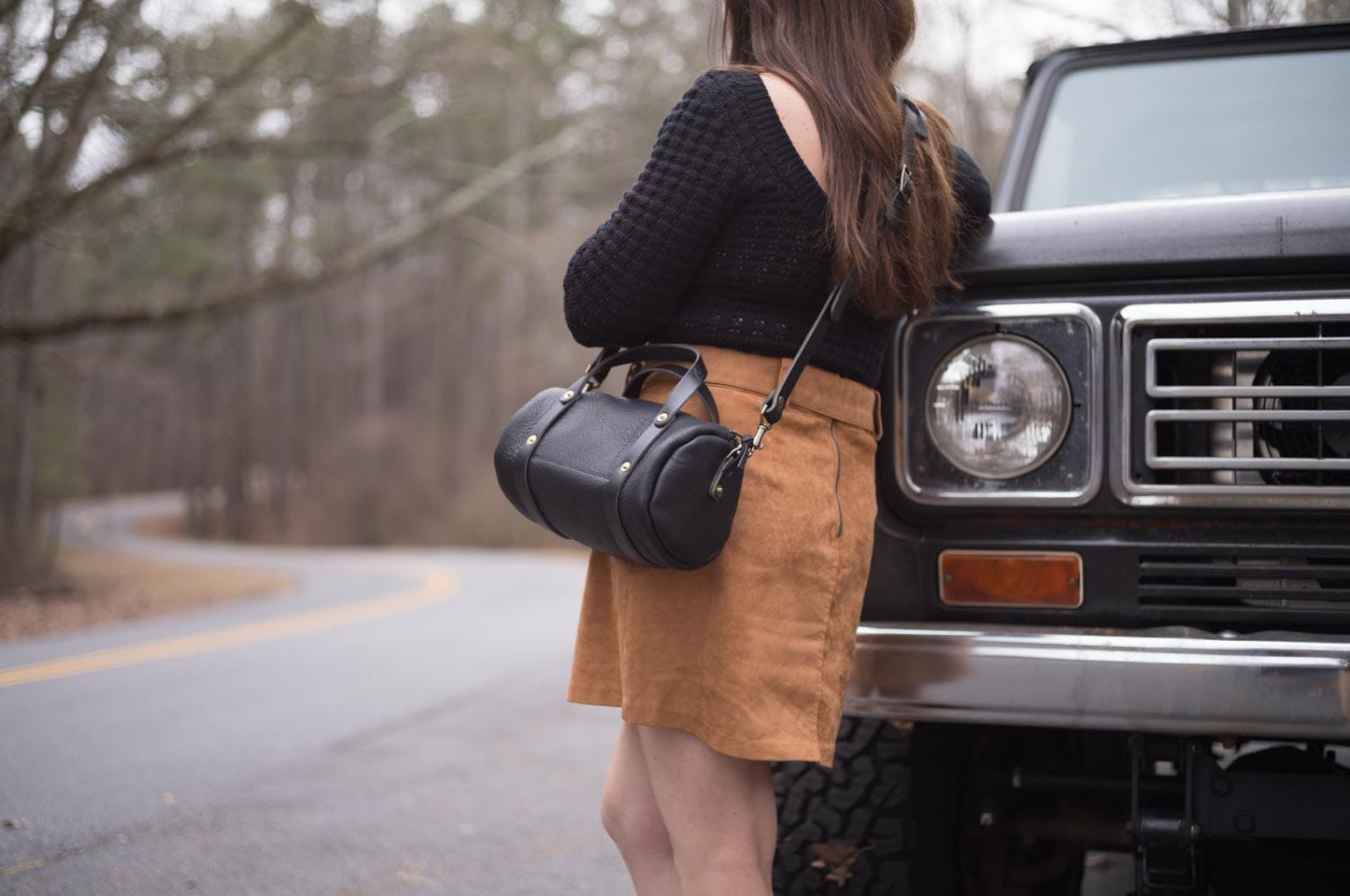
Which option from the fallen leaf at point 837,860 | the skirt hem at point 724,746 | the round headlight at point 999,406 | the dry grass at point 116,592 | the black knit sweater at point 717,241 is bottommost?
the dry grass at point 116,592

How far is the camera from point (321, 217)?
38.7m

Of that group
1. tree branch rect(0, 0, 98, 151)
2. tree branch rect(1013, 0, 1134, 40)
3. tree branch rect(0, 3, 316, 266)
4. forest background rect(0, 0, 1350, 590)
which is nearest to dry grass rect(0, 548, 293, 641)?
forest background rect(0, 0, 1350, 590)

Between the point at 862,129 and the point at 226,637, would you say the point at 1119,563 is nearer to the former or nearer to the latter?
the point at 862,129

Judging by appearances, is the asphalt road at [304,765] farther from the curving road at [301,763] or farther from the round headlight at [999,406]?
the round headlight at [999,406]

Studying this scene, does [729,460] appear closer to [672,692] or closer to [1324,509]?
[672,692]

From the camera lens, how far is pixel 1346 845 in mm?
2549

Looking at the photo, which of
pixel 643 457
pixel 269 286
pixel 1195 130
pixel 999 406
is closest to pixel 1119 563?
pixel 999 406

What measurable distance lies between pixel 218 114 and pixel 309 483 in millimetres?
27420

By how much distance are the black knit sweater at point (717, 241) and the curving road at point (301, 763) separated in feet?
6.37

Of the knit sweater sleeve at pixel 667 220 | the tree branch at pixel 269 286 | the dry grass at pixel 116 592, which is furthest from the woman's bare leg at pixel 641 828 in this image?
the tree branch at pixel 269 286

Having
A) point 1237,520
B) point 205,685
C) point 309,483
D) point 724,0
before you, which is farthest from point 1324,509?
point 309,483

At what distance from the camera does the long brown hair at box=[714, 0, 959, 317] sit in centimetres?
196

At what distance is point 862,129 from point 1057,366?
65 cm

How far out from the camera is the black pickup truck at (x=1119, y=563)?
2.17 metres
